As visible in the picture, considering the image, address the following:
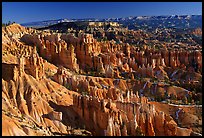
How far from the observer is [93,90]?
27750 millimetres

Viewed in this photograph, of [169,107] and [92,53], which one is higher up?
[92,53]

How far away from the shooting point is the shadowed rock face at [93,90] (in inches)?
794

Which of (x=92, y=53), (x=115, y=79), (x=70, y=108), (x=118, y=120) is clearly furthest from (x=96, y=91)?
(x=92, y=53)

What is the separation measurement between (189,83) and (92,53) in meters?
13.9

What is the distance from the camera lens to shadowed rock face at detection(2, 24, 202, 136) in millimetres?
20156

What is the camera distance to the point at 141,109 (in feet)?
74.7

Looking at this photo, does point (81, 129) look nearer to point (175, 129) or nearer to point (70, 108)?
point (70, 108)

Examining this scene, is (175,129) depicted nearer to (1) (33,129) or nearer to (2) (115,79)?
(1) (33,129)

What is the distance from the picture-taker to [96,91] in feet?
91.1

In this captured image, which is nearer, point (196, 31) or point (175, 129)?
point (175, 129)

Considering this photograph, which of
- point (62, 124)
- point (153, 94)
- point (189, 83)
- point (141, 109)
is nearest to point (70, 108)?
point (62, 124)

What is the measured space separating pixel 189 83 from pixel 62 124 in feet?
68.5

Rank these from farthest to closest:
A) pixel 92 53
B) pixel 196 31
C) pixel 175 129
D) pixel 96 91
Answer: pixel 196 31
pixel 92 53
pixel 96 91
pixel 175 129

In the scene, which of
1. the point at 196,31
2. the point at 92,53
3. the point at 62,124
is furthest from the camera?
the point at 196,31
